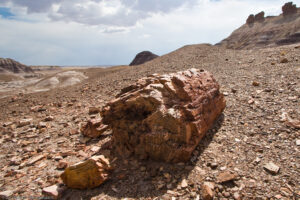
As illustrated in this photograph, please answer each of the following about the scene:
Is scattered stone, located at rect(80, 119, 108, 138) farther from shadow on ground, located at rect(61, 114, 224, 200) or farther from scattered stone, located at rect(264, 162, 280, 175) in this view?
scattered stone, located at rect(264, 162, 280, 175)

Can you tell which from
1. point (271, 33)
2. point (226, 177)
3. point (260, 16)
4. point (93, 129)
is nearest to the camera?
point (226, 177)

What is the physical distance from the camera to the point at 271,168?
14.6 feet

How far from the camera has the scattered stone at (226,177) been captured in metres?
4.31

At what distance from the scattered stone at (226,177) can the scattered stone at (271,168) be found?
0.88 meters

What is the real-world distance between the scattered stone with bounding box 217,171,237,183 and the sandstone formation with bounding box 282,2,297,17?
288 ft

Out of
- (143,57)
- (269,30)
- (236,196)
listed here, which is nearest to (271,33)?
(269,30)

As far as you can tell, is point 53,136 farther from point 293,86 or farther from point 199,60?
point 199,60

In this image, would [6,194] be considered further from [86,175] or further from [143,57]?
[143,57]

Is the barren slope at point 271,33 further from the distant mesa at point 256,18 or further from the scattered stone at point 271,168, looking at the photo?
the scattered stone at point 271,168

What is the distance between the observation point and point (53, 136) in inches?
319

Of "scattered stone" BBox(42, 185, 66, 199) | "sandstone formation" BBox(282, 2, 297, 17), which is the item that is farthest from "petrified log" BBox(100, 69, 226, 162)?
"sandstone formation" BBox(282, 2, 297, 17)

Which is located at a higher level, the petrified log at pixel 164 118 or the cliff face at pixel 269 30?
the cliff face at pixel 269 30

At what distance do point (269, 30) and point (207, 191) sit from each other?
256 ft

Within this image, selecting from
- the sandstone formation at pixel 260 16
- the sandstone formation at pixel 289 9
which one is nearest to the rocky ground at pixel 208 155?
the sandstone formation at pixel 289 9
